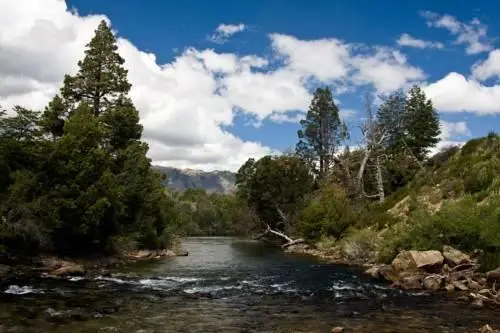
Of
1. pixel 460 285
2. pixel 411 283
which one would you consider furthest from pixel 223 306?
pixel 460 285

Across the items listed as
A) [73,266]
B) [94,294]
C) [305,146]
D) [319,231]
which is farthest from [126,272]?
[305,146]

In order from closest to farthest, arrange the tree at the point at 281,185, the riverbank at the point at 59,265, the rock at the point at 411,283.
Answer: the rock at the point at 411,283 < the riverbank at the point at 59,265 < the tree at the point at 281,185

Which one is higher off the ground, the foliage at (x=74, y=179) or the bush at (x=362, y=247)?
the foliage at (x=74, y=179)

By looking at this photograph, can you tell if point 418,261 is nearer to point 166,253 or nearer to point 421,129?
point 166,253

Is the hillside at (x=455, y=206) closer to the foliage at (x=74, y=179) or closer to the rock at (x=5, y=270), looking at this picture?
the foliage at (x=74, y=179)

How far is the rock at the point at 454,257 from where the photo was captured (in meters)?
24.6

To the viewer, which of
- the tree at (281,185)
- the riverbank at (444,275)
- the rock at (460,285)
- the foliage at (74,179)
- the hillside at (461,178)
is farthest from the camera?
the tree at (281,185)

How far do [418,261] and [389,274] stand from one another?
1.68 meters

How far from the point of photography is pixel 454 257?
24984 millimetres

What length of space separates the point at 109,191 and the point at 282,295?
632 inches

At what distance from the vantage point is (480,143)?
45625 mm

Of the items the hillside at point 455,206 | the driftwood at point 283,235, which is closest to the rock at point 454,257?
the hillside at point 455,206

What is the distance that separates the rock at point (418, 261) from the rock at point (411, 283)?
1.22 meters

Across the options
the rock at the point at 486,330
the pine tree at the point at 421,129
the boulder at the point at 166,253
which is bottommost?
the boulder at the point at 166,253
